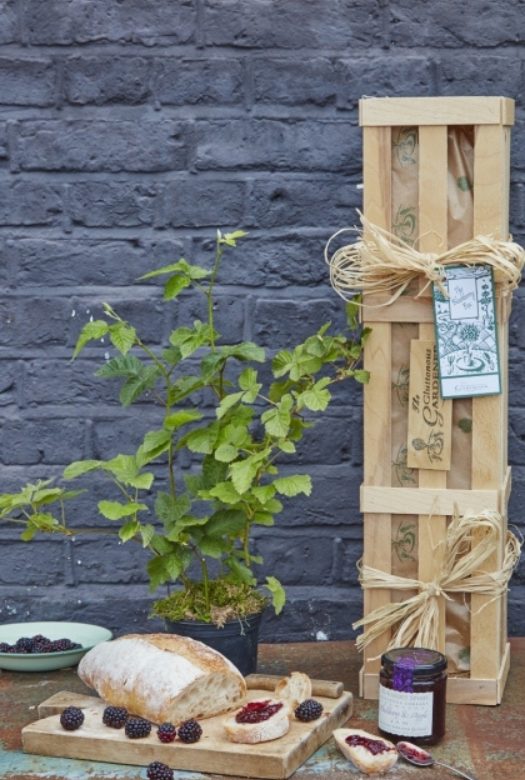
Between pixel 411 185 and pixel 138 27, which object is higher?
pixel 138 27

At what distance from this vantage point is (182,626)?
2.13 metres

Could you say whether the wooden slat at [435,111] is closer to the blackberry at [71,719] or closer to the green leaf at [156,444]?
the green leaf at [156,444]

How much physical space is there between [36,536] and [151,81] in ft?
3.17

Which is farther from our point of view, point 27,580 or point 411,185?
point 27,580

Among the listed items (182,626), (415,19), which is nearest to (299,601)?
(182,626)

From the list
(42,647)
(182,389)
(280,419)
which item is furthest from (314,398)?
(42,647)

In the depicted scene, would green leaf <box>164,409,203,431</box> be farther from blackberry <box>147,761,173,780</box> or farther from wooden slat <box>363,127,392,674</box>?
blackberry <box>147,761,173,780</box>

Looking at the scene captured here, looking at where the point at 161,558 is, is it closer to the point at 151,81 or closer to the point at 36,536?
the point at 36,536

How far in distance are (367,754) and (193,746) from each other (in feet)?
0.84

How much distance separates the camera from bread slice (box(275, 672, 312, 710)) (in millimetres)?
2008

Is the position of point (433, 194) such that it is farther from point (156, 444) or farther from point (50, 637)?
point (50, 637)

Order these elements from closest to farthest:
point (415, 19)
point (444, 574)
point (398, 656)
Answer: point (398, 656), point (444, 574), point (415, 19)

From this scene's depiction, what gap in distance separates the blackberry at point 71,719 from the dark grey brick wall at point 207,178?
2.30ft

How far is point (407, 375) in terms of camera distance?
82.9 inches
